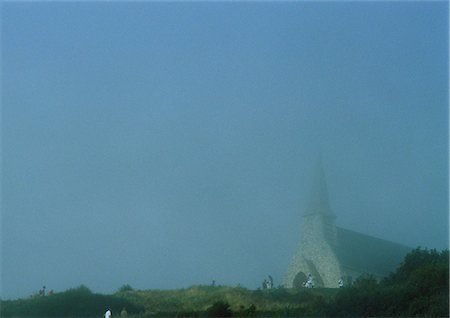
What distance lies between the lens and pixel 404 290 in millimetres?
16250

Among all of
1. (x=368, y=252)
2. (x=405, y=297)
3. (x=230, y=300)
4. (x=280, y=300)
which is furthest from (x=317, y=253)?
(x=405, y=297)

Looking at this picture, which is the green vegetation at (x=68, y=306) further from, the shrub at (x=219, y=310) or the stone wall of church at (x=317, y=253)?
the stone wall of church at (x=317, y=253)

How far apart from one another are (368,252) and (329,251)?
328 centimetres

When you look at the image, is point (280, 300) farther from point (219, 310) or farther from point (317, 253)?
point (317, 253)

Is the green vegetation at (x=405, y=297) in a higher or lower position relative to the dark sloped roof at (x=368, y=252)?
lower

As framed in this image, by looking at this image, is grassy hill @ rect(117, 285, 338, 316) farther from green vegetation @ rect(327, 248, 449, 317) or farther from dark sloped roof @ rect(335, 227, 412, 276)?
dark sloped roof @ rect(335, 227, 412, 276)

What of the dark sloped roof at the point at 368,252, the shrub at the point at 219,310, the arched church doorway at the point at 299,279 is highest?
the dark sloped roof at the point at 368,252

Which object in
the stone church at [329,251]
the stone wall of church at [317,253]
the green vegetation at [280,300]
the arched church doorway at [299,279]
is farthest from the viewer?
the arched church doorway at [299,279]

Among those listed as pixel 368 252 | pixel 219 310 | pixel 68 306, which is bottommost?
pixel 219 310

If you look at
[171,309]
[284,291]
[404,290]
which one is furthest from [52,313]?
[404,290]

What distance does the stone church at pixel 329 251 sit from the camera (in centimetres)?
2583

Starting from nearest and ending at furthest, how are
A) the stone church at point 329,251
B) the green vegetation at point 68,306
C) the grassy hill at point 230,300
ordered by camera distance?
the grassy hill at point 230,300, the green vegetation at point 68,306, the stone church at point 329,251

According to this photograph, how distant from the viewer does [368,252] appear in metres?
27.0

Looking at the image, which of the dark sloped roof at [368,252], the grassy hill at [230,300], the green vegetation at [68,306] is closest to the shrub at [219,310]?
the grassy hill at [230,300]
